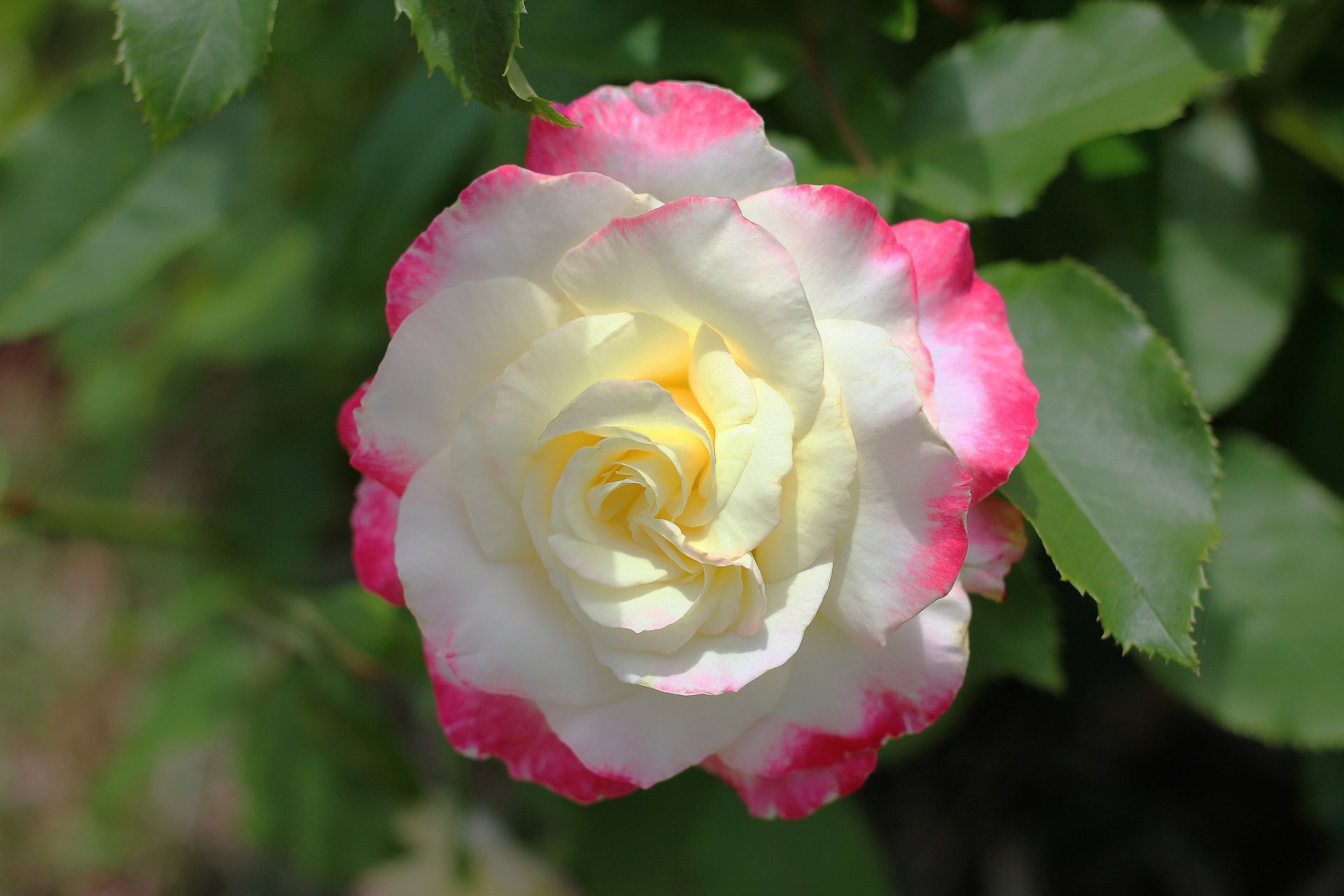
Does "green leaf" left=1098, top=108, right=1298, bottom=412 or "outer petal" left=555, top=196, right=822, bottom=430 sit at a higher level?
"outer petal" left=555, top=196, right=822, bottom=430

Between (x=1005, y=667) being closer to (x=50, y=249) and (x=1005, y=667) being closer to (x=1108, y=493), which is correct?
(x=1108, y=493)

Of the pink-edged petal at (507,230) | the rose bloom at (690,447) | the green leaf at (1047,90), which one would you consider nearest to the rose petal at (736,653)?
the rose bloom at (690,447)

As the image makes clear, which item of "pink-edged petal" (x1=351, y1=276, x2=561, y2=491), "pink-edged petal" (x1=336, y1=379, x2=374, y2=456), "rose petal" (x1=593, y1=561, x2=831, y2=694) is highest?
"pink-edged petal" (x1=351, y1=276, x2=561, y2=491)

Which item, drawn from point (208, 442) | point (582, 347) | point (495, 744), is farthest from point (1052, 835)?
point (208, 442)

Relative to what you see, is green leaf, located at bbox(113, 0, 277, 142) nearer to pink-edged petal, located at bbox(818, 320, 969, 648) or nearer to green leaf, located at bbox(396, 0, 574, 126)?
green leaf, located at bbox(396, 0, 574, 126)

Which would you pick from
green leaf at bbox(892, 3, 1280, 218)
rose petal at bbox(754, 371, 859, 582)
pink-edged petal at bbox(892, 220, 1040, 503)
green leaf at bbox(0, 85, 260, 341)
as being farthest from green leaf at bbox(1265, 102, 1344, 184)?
green leaf at bbox(0, 85, 260, 341)

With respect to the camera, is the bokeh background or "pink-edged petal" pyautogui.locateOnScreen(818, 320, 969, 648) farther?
the bokeh background
